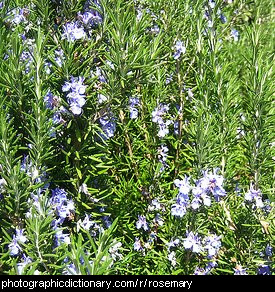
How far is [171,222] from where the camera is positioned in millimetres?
2297

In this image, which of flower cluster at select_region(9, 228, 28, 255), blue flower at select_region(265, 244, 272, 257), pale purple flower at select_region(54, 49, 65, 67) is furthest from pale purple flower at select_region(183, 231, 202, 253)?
pale purple flower at select_region(54, 49, 65, 67)

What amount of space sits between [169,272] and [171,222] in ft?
0.88

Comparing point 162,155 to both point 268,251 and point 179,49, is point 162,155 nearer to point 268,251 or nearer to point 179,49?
point 179,49

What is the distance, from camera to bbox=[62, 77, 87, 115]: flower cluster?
5.87 feet

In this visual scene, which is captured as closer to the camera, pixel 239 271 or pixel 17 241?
pixel 17 241

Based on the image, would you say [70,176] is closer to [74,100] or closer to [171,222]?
[74,100]

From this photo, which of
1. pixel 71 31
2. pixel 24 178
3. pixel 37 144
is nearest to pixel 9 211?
pixel 24 178

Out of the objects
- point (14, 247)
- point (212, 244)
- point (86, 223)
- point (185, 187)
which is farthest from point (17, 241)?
point (212, 244)

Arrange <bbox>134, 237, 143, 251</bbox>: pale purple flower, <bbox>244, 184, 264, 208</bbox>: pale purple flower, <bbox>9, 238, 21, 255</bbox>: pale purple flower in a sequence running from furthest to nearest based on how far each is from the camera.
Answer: <bbox>134, 237, 143, 251</bbox>: pale purple flower, <bbox>244, 184, 264, 208</bbox>: pale purple flower, <bbox>9, 238, 21, 255</bbox>: pale purple flower

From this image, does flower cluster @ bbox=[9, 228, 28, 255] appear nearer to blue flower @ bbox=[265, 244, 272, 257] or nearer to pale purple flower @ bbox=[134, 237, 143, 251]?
pale purple flower @ bbox=[134, 237, 143, 251]

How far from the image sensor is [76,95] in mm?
1792

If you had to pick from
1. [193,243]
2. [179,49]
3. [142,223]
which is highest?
[179,49]

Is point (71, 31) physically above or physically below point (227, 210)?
above
